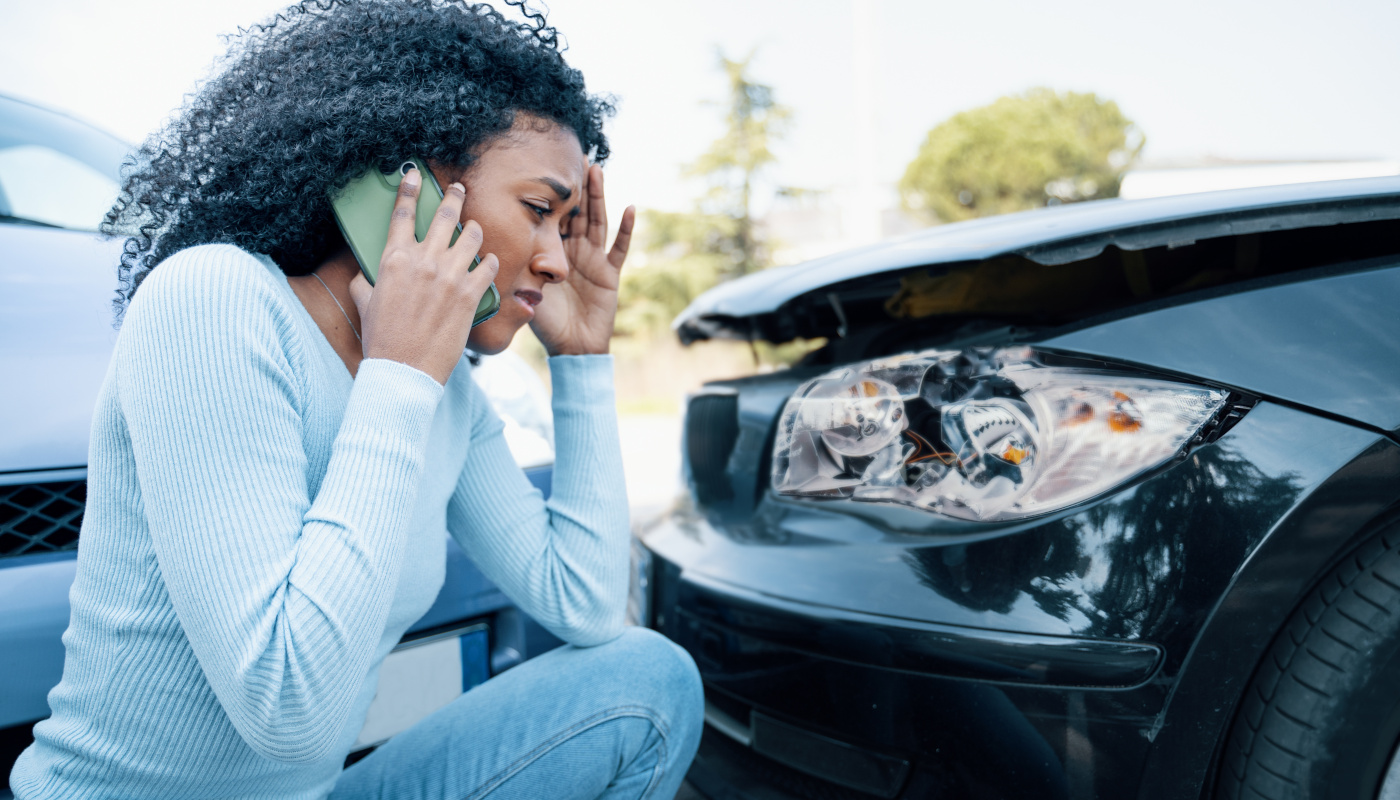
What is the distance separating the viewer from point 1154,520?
1061 millimetres

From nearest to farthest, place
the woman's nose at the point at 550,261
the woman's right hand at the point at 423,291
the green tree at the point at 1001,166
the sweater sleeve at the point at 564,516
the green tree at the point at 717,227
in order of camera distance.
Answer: the woman's right hand at the point at 423,291
the woman's nose at the point at 550,261
the sweater sleeve at the point at 564,516
the green tree at the point at 1001,166
the green tree at the point at 717,227

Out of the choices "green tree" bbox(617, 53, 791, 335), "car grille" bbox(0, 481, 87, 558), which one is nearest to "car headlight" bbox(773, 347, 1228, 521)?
"car grille" bbox(0, 481, 87, 558)

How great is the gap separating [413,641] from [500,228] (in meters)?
0.77

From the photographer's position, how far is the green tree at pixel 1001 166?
1791cm

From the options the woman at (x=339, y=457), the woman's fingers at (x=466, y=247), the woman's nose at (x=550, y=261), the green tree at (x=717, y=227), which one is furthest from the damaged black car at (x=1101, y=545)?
the green tree at (x=717, y=227)

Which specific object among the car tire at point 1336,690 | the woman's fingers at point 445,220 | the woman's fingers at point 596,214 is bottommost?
the car tire at point 1336,690

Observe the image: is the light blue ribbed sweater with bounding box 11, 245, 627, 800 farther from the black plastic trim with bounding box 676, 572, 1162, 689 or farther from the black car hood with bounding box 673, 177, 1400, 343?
the black car hood with bounding box 673, 177, 1400, 343

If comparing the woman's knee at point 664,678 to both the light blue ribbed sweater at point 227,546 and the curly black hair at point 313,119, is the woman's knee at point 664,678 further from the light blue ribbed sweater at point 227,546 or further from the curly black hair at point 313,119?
the curly black hair at point 313,119

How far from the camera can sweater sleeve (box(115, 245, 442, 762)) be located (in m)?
0.86

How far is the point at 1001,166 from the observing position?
17984mm

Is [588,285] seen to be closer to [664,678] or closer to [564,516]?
[564,516]

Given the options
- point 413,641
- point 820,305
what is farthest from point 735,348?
point 413,641

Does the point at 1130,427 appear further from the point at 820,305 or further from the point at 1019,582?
the point at 820,305

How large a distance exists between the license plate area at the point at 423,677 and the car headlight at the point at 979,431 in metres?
0.66
